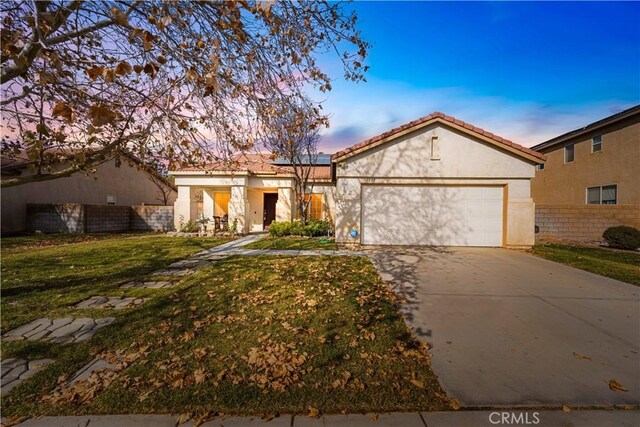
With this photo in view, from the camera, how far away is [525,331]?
3725 mm

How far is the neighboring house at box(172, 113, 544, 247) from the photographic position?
10.2 m

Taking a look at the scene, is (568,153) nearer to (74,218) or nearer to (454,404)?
(454,404)

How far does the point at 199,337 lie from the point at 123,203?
901 inches

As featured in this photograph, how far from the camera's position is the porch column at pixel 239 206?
1459 cm

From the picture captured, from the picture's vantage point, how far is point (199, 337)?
3.46m

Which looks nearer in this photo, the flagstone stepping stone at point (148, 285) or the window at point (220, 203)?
the flagstone stepping stone at point (148, 285)

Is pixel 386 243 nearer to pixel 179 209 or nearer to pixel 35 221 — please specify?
pixel 179 209

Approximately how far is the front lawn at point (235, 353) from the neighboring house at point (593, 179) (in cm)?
1218

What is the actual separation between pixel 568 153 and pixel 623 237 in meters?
8.79

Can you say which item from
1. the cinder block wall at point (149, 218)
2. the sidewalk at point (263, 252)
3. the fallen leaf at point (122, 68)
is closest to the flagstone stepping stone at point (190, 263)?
the sidewalk at point (263, 252)

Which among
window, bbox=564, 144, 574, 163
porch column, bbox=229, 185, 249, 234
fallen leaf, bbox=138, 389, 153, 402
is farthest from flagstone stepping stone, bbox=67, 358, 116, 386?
window, bbox=564, 144, 574, 163

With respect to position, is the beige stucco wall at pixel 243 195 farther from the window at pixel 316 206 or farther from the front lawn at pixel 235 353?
the front lawn at pixel 235 353

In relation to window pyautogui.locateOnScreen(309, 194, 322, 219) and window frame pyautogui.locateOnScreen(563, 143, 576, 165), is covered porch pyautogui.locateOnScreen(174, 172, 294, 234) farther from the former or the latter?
window frame pyautogui.locateOnScreen(563, 143, 576, 165)

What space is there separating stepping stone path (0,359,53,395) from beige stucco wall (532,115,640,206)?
1913cm
